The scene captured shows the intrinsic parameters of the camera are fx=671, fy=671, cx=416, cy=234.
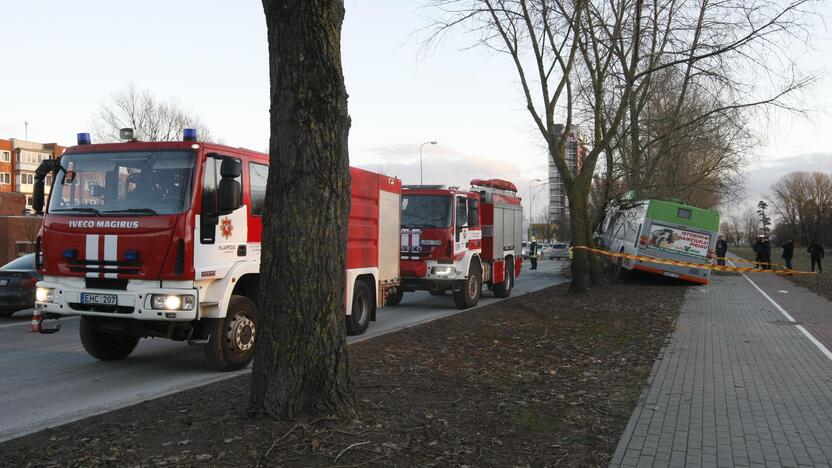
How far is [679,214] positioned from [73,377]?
20.1 m

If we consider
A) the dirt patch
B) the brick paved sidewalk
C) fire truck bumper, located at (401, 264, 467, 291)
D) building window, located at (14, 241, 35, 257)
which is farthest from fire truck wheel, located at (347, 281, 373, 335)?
building window, located at (14, 241, 35, 257)

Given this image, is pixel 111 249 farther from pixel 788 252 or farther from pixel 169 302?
pixel 788 252

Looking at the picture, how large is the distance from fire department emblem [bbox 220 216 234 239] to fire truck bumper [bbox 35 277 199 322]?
78cm

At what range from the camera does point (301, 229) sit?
5.01 metres

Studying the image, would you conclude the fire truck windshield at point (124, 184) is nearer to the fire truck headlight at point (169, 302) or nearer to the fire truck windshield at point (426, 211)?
the fire truck headlight at point (169, 302)

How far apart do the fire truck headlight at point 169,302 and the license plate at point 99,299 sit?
0.47m

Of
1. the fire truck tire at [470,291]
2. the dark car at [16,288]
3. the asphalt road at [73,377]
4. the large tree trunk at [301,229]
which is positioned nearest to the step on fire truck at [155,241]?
the asphalt road at [73,377]

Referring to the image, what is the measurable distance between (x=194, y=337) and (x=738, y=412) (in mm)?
5625

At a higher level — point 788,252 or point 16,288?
point 788,252

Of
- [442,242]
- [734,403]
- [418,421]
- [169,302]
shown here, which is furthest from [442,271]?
[418,421]

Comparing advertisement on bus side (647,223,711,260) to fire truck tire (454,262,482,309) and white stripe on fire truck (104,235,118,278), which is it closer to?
fire truck tire (454,262,482,309)

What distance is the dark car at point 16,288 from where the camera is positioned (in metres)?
12.8

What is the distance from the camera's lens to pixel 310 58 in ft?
16.4

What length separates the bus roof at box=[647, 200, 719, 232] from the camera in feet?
75.0
